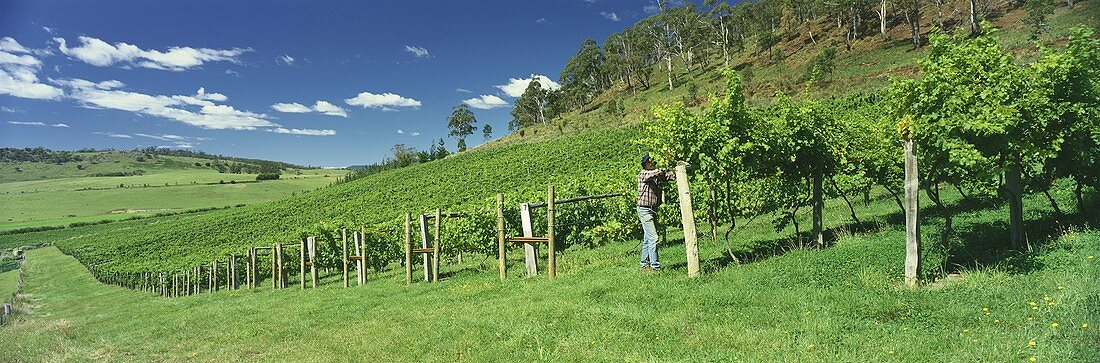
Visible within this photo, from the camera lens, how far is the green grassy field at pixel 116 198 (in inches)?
4033

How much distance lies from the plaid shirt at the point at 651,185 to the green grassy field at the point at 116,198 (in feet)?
331

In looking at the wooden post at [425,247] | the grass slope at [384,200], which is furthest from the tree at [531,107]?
the wooden post at [425,247]

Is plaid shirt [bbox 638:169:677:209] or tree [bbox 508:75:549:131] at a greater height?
tree [bbox 508:75:549:131]

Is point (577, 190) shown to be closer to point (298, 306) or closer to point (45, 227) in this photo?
point (298, 306)

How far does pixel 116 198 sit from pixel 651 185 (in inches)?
5671

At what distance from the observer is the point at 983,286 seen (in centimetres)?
567

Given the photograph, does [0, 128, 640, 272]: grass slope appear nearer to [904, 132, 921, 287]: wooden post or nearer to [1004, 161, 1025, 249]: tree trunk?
[1004, 161, 1025, 249]: tree trunk

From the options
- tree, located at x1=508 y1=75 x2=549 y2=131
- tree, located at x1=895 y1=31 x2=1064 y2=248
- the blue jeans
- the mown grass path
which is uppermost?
tree, located at x1=508 y1=75 x2=549 y2=131

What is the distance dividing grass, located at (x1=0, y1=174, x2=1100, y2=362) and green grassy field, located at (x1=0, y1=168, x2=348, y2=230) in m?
98.8

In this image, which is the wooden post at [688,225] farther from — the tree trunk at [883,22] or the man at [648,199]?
the tree trunk at [883,22]

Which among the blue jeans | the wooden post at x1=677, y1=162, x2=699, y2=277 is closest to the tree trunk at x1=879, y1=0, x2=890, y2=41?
the blue jeans

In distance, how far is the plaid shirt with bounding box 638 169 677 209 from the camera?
884cm

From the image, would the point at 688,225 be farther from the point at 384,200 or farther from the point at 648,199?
the point at 384,200

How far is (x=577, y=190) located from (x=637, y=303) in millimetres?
11466
